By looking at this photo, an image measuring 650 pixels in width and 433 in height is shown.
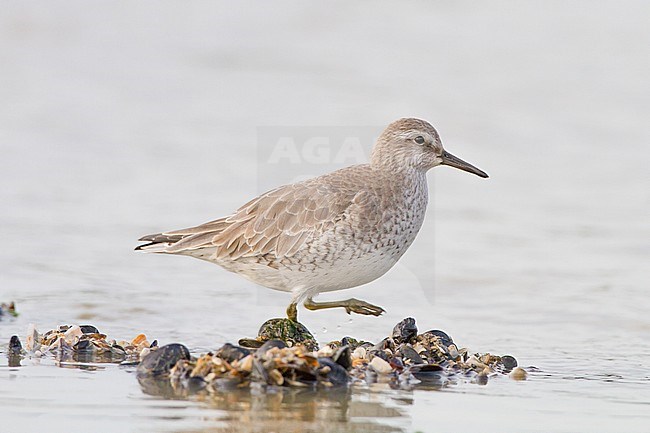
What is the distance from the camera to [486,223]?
389 inches

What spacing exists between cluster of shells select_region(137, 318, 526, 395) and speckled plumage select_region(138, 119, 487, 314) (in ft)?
1.64

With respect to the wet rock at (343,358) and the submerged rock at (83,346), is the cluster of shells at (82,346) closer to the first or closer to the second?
the submerged rock at (83,346)

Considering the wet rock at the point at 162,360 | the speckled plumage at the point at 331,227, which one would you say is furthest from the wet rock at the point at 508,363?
the wet rock at the point at 162,360

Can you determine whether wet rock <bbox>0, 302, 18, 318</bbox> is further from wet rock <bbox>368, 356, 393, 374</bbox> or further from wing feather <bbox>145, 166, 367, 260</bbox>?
wet rock <bbox>368, 356, 393, 374</bbox>

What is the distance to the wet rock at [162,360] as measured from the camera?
522cm

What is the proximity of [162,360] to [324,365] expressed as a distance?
835 millimetres

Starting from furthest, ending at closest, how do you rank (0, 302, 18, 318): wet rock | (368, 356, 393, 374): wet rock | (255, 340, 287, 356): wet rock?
1. (0, 302, 18, 318): wet rock
2. (368, 356, 393, 374): wet rock
3. (255, 340, 287, 356): wet rock

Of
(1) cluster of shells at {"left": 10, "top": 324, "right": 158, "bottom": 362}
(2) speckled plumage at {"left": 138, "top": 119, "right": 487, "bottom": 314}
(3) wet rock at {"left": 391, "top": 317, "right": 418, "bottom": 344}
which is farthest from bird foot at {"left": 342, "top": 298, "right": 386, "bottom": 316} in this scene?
(1) cluster of shells at {"left": 10, "top": 324, "right": 158, "bottom": 362}

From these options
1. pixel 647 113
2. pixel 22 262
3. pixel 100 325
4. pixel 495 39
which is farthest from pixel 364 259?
pixel 495 39

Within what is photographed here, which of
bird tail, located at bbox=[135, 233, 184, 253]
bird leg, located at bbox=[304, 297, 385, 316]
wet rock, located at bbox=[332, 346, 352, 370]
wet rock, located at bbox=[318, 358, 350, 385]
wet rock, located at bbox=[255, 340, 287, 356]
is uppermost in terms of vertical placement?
bird tail, located at bbox=[135, 233, 184, 253]

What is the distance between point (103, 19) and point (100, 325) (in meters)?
8.67

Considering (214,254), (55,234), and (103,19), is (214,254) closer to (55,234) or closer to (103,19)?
(55,234)

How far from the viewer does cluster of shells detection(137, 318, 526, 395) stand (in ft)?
16.4

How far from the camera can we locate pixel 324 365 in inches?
200
